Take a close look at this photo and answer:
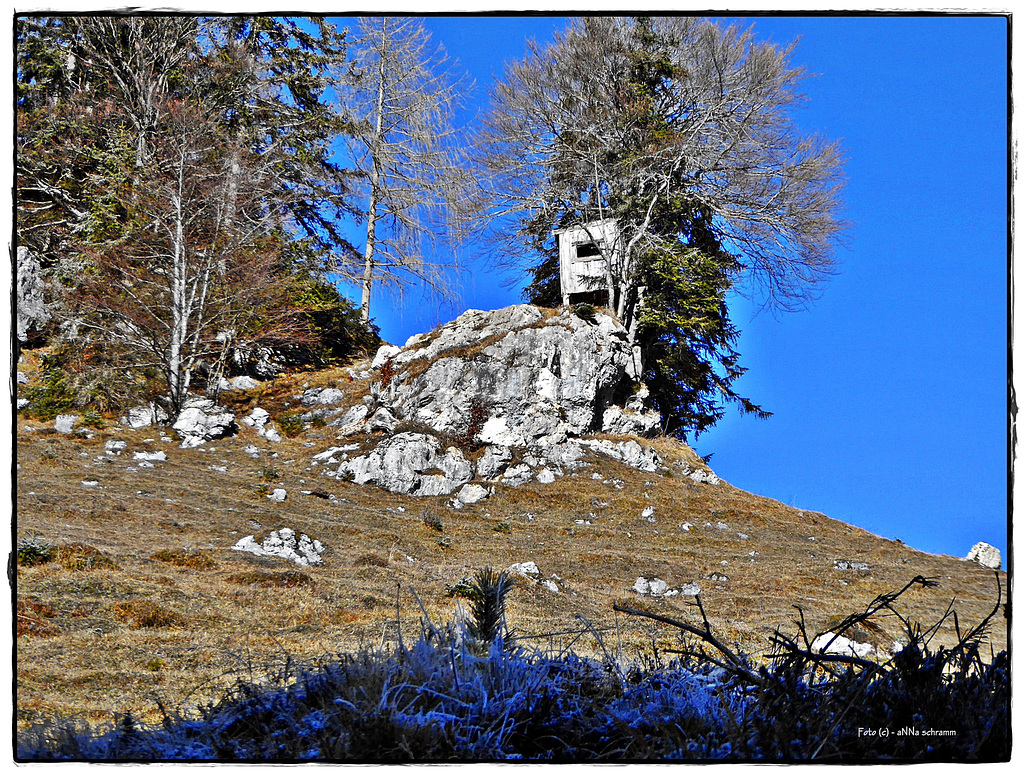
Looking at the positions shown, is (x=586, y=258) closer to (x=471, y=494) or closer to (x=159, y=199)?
(x=471, y=494)

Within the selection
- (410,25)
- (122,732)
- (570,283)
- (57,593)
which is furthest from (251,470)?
(410,25)

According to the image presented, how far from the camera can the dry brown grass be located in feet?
11.4

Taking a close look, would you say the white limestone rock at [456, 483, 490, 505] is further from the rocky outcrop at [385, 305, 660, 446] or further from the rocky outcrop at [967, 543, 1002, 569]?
the rocky outcrop at [967, 543, 1002, 569]

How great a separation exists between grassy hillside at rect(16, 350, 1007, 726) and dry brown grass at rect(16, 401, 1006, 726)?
0.08ft

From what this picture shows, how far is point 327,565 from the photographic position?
18.7 feet

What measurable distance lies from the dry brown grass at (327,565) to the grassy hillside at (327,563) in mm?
24

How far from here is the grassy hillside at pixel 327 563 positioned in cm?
349

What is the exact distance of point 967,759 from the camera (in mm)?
1356

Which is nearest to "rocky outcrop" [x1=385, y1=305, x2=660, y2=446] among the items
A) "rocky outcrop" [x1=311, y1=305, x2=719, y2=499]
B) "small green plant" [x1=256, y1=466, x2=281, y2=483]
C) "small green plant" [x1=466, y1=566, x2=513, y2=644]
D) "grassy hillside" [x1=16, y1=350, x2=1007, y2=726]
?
"rocky outcrop" [x1=311, y1=305, x2=719, y2=499]

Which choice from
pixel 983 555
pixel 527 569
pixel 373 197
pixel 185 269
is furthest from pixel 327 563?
pixel 373 197

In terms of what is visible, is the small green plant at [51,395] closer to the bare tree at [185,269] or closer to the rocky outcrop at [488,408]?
the bare tree at [185,269]

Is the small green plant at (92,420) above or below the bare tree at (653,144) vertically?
below

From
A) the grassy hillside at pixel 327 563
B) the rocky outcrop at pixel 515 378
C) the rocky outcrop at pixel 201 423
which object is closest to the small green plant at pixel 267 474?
the grassy hillside at pixel 327 563

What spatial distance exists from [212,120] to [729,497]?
12.0m
